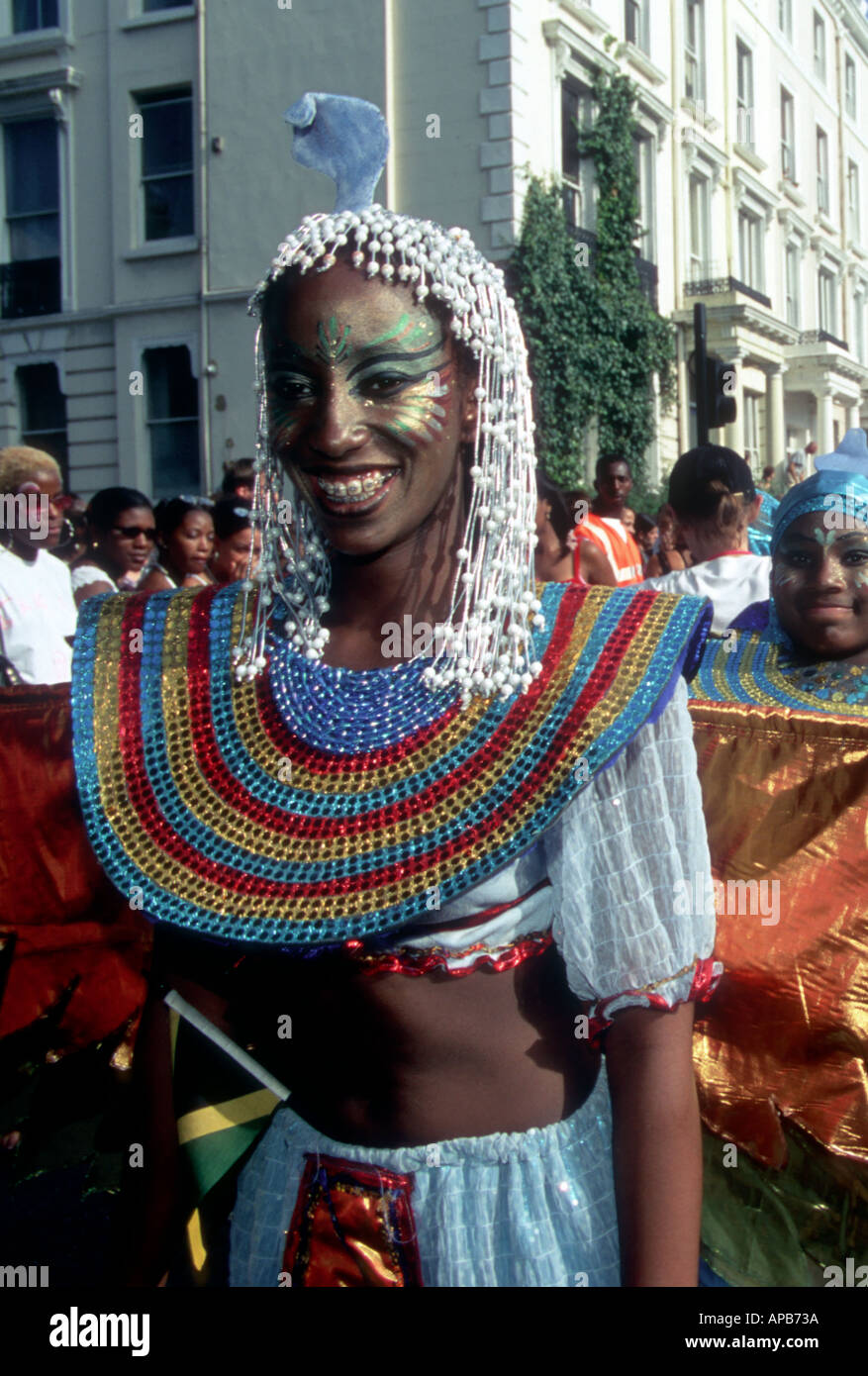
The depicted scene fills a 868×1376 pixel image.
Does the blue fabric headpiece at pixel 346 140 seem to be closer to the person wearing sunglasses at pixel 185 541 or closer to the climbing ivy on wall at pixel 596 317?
the person wearing sunglasses at pixel 185 541

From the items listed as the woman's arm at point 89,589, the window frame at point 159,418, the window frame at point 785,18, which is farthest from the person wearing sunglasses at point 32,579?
the window frame at point 785,18

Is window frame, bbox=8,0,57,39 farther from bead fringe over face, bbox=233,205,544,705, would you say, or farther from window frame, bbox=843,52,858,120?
window frame, bbox=843,52,858,120

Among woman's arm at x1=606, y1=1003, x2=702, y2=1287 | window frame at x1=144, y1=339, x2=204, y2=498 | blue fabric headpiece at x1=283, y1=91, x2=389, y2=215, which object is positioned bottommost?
woman's arm at x1=606, y1=1003, x2=702, y2=1287

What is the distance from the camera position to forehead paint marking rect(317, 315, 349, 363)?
139cm

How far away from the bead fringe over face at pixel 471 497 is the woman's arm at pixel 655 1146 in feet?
1.28

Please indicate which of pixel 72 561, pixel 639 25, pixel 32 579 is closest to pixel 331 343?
pixel 32 579

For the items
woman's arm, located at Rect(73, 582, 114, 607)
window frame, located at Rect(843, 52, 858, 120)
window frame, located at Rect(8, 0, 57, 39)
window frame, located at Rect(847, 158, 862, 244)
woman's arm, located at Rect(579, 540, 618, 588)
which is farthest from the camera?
window frame, located at Rect(847, 158, 862, 244)

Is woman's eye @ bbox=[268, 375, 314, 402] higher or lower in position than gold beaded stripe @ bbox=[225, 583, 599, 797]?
higher

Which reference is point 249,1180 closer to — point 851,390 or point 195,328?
point 195,328

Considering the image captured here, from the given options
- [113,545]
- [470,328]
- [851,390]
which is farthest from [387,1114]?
[851,390]

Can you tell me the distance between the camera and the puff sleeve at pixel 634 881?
133 centimetres

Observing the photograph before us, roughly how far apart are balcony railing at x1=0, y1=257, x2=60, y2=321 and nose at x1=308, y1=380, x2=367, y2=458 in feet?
51.7

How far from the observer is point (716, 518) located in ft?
14.5

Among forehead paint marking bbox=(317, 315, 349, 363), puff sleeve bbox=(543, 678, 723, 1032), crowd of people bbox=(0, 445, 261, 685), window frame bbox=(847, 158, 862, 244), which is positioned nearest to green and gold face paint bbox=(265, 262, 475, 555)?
forehead paint marking bbox=(317, 315, 349, 363)
